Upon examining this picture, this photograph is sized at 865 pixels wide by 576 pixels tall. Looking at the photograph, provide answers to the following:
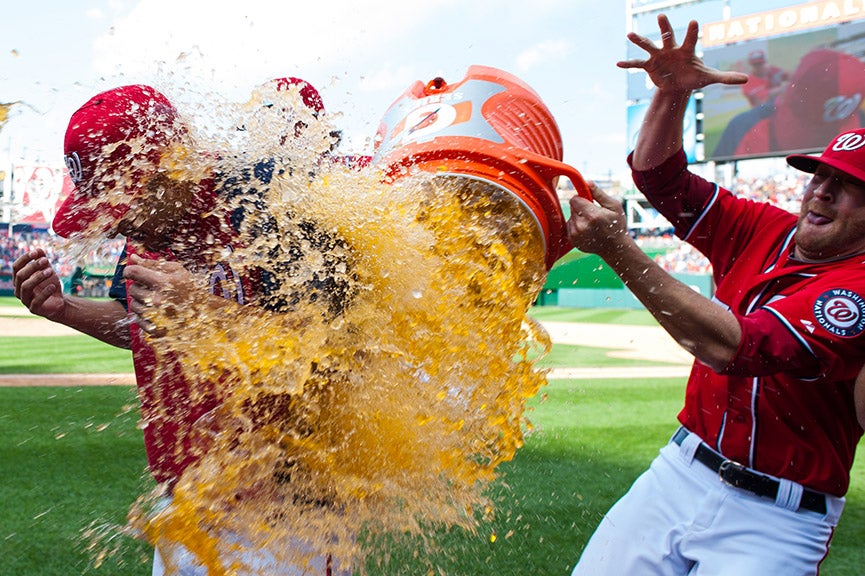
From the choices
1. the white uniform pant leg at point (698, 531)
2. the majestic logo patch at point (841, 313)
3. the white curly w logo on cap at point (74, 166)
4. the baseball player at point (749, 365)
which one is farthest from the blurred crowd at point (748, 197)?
the white curly w logo on cap at point (74, 166)

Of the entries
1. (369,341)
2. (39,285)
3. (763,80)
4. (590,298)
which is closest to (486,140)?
(369,341)

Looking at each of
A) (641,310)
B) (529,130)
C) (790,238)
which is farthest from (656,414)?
(641,310)

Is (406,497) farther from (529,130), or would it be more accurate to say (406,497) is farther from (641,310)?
(641,310)

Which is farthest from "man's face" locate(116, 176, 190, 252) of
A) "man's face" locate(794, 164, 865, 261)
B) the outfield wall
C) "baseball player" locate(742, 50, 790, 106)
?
"baseball player" locate(742, 50, 790, 106)

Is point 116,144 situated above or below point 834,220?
above

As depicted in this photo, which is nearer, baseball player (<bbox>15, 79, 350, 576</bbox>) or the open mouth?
baseball player (<bbox>15, 79, 350, 576</bbox>)

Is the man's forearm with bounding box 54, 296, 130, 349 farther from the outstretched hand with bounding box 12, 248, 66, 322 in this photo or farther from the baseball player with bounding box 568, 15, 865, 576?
the baseball player with bounding box 568, 15, 865, 576

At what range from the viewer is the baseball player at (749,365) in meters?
1.89

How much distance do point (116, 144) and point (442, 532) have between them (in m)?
2.83

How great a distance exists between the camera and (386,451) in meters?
1.59

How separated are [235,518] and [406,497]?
0.35m

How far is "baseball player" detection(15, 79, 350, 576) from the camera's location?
1.56m

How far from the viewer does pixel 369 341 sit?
150 centimetres

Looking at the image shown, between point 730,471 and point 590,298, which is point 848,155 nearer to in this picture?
point 730,471
